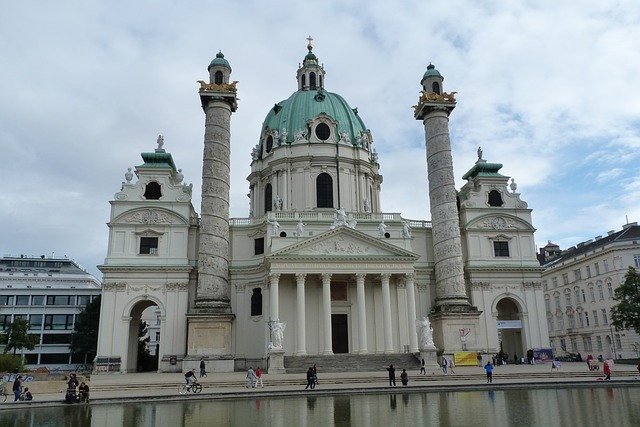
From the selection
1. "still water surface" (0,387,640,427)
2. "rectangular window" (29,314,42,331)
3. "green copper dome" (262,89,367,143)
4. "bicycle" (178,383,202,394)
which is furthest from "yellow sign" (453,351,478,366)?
"rectangular window" (29,314,42,331)

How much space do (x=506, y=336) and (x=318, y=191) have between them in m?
20.7

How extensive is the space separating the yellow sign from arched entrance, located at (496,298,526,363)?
7.78 meters

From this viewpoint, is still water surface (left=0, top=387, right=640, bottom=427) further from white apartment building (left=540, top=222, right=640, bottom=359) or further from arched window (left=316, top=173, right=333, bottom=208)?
white apartment building (left=540, top=222, right=640, bottom=359)

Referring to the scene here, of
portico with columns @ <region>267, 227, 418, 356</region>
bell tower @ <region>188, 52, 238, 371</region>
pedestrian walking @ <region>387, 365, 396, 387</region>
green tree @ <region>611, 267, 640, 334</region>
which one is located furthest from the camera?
green tree @ <region>611, 267, 640, 334</region>

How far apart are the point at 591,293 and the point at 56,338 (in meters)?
60.7

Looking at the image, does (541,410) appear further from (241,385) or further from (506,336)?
(506,336)

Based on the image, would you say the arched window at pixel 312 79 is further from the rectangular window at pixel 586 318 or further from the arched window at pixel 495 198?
the rectangular window at pixel 586 318

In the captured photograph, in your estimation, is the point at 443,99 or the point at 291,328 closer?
the point at 291,328

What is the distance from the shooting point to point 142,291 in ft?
136

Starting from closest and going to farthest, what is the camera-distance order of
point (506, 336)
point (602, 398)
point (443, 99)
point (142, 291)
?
point (602, 398)
point (142, 291)
point (443, 99)
point (506, 336)

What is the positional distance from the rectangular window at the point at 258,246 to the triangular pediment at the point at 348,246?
20.2ft

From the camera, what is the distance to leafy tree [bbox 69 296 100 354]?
184 ft

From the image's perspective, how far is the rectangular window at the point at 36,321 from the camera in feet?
218

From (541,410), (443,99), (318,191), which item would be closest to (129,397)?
(541,410)
